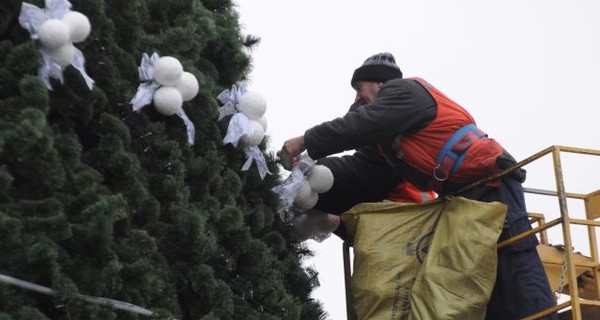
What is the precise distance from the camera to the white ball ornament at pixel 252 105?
6.38 meters

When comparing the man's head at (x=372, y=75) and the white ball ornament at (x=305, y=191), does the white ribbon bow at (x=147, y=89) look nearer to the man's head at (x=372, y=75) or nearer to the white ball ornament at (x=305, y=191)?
the white ball ornament at (x=305, y=191)

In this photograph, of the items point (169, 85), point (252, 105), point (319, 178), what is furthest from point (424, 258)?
point (169, 85)

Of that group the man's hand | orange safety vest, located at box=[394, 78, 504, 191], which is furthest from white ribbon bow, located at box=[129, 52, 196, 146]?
orange safety vest, located at box=[394, 78, 504, 191]

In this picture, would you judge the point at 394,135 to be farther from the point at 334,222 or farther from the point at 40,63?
the point at 40,63

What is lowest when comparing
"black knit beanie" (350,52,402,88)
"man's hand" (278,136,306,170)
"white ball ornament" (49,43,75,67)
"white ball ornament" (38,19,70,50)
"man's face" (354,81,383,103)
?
"white ball ornament" (49,43,75,67)

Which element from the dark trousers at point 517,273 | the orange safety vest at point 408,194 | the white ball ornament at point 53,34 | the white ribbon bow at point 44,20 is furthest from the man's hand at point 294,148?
the white ball ornament at point 53,34

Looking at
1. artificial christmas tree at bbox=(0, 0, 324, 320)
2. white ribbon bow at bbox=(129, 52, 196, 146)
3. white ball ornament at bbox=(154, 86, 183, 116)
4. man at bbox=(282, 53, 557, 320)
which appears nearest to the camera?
artificial christmas tree at bbox=(0, 0, 324, 320)

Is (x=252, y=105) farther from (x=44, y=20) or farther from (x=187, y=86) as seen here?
(x=44, y=20)

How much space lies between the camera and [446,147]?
22.9 feet

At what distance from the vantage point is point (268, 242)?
641cm

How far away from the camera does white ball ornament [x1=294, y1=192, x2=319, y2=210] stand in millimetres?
6922

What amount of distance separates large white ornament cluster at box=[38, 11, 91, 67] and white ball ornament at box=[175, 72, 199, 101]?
701mm

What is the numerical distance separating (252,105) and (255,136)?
0.17 m

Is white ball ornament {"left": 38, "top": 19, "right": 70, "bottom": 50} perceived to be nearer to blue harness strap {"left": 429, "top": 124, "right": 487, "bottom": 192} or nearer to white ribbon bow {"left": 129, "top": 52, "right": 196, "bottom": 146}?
white ribbon bow {"left": 129, "top": 52, "right": 196, "bottom": 146}
